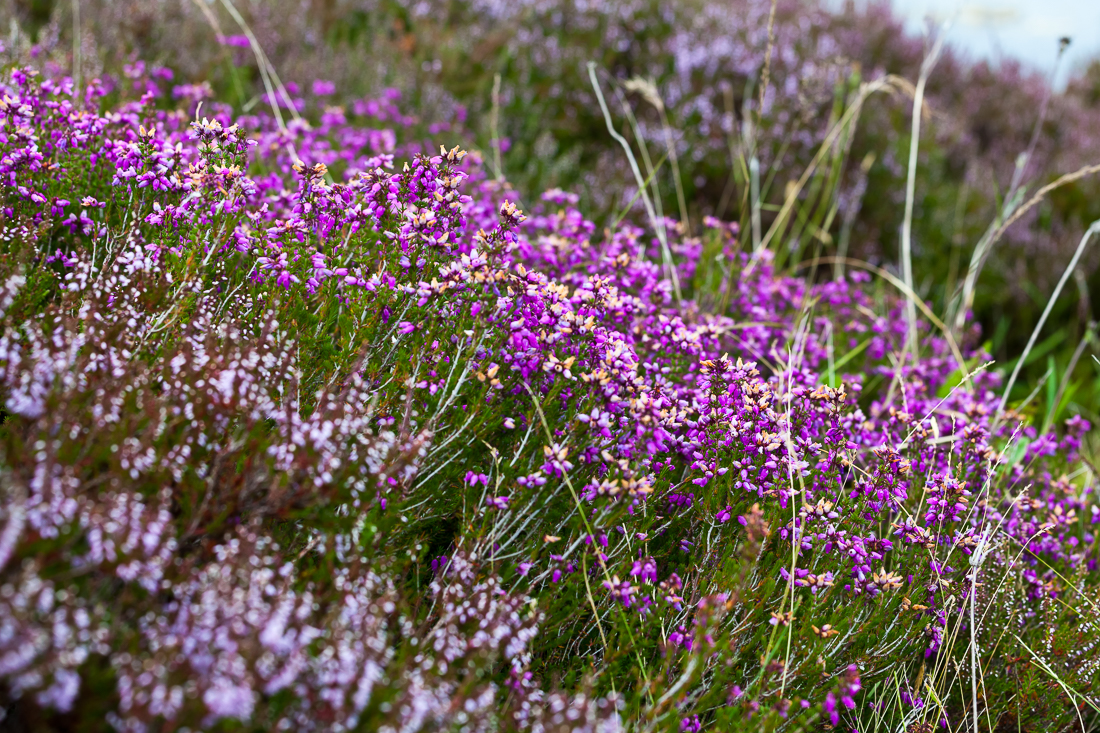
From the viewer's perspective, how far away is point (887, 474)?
2555 millimetres

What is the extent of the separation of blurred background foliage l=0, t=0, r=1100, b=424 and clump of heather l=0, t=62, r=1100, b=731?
2.24 meters

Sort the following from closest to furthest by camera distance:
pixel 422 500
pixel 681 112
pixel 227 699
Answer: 1. pixel 227 699
2. pixel 422 500
3. pixel 681 112

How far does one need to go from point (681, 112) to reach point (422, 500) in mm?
4339

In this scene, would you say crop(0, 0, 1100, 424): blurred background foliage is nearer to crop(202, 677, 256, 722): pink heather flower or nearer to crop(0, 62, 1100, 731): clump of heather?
crop(0, 62, 1100, 731): clump of heather

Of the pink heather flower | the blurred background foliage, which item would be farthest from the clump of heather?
the blurred background foliage

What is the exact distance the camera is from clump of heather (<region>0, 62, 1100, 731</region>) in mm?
1463

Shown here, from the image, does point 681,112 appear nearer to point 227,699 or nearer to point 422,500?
point 422,500

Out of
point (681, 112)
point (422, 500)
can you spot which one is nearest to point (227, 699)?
point (422, 500)

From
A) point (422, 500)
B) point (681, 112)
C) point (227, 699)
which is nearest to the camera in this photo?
point (227, 699)

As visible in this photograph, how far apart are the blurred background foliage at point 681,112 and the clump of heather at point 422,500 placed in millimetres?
2245

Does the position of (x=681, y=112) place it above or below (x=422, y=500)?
above

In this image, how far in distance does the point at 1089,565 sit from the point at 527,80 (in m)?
4.35

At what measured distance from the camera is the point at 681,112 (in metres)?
5.80

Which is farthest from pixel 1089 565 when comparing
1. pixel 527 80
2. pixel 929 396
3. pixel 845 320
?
pixel 527 80
